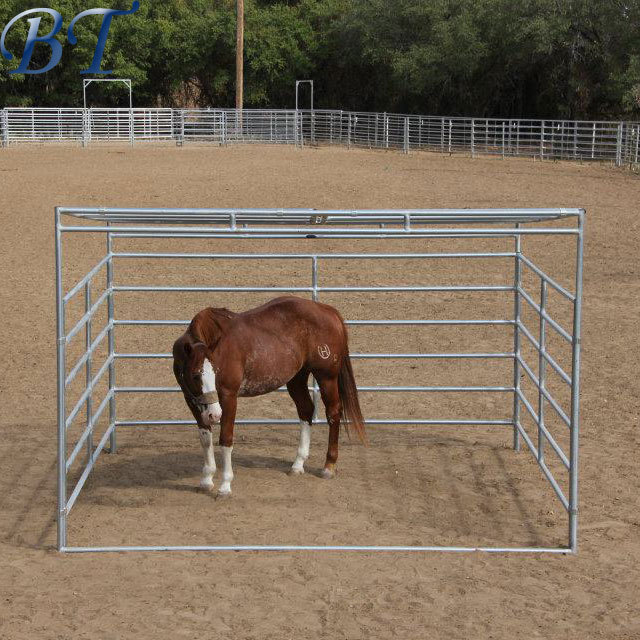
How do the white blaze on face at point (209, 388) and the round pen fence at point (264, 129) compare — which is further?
the round pen fence at point (264, 129)

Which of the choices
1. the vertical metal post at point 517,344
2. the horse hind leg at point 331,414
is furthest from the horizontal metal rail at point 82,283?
the vertical metal post at point 517,344

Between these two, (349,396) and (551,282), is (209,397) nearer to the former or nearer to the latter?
(349,396)

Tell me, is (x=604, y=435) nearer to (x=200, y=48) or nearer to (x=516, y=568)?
(x=516, y=568)

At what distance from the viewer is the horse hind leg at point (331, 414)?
255 inches

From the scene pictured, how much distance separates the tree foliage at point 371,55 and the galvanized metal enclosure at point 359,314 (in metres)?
19.9

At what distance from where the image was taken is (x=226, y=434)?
6.05 m

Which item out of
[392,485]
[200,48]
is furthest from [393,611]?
[200,48]

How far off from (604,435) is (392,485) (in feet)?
6.22

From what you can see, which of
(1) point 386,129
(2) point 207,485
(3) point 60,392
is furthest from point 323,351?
(1) point 386,129

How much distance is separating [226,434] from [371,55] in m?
Answer: 35.8

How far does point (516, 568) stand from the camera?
5.21 m

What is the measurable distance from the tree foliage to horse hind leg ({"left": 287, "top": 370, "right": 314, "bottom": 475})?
25920 mm

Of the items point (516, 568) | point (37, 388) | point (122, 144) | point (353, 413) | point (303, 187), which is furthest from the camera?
point (122, 144)

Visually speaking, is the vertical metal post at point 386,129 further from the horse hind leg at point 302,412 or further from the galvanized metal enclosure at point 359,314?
the horse hind leg at point 302,412
